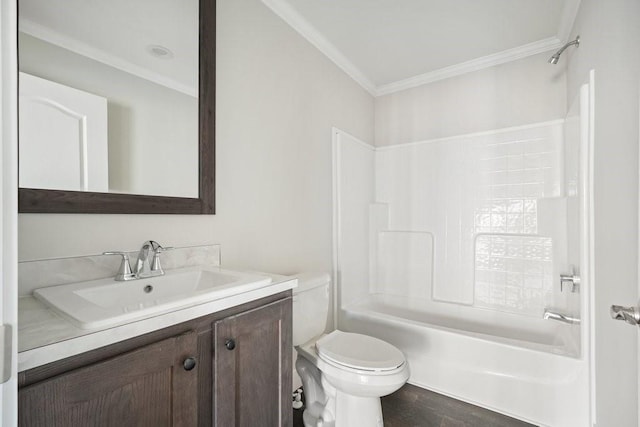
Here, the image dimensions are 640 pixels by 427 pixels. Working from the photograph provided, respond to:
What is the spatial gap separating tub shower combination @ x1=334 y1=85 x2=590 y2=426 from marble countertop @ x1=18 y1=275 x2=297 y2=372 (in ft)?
5.39

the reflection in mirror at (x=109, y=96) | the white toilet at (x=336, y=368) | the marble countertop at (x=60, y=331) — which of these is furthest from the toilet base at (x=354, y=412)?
the reflection in mirror at (x=109, y=96)

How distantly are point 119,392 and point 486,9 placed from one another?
263 centimetres

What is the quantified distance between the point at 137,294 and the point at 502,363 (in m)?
2.05

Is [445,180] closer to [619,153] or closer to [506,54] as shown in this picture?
[506,54]

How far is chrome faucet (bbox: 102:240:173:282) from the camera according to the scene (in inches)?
42.4

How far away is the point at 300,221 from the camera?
79.7 inches

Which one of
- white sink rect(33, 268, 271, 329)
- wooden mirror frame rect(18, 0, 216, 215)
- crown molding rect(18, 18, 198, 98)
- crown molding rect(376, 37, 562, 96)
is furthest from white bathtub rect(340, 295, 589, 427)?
crown molding rect(376, 37, 562, 96)

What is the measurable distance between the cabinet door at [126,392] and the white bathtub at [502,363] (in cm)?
166

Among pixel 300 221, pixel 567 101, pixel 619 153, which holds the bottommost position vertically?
pixel 300 221

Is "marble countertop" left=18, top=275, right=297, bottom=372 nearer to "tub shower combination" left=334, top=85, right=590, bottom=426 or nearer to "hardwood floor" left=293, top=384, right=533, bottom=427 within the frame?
"hardwood floor" left=293, top=384, right=533, bottom=427

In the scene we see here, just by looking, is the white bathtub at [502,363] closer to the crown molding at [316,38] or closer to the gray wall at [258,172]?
the gray wall at [258,172]

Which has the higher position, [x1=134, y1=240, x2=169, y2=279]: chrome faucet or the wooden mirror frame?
the wooden mirror frame
